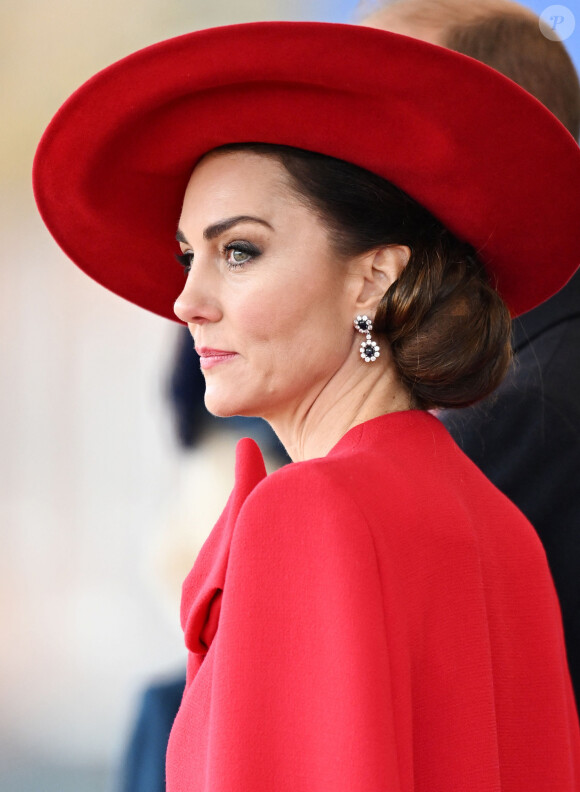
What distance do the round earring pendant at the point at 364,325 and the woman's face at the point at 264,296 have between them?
1 cm

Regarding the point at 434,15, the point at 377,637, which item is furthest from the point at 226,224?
the point at 434,15

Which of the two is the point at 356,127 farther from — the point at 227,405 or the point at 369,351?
the point at 227,405

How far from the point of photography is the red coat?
0.92m

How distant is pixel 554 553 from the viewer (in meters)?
1.70

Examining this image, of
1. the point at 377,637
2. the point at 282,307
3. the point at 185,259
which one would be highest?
the point at 185,259

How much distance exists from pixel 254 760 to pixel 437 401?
0.54m

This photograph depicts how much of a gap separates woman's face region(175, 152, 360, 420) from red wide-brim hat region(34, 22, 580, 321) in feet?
0.28

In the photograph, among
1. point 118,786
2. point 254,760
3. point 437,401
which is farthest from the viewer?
point 118,786

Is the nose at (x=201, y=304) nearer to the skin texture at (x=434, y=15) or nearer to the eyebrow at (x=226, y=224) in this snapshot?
the eyebrow at (x=226, y=224)

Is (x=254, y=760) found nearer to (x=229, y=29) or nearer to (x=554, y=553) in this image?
(x=229, y=29)

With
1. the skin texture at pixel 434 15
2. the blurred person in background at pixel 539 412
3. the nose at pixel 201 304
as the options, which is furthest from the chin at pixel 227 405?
the skin texture at pixel 434 15

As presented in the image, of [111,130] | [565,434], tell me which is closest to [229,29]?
[111,130]

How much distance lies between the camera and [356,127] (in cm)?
122

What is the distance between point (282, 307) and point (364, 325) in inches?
4.4
